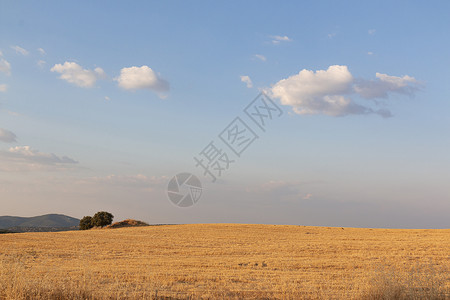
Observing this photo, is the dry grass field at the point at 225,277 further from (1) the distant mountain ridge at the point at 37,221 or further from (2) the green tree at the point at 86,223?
(1) the distant mountain ridge at the point at 37,221

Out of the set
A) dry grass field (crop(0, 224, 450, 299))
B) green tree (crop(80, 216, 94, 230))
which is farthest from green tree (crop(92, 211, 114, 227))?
dry grass field (crop(0, 224, 450, 299))

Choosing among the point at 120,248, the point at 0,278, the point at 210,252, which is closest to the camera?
the point at 0,278

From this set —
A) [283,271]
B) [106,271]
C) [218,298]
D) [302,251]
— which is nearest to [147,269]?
[106,271]

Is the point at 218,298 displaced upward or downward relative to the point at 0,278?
downward

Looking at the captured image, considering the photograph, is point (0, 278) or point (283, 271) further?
point (283, 271)

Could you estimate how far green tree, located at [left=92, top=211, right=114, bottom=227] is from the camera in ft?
236

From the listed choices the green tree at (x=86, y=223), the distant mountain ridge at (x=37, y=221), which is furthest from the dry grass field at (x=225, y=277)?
the distant mountain ridge at (x=37, y=221)

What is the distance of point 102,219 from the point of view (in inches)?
2847

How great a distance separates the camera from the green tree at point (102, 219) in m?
72.0

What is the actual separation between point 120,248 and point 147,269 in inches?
513

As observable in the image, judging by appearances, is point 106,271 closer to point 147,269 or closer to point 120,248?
point 147,269

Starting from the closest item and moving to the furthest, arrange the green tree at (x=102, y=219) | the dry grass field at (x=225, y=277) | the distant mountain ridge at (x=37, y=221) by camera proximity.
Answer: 1. the dry grass field at (x=225, y=277)
2. the green tree at (x=102, y=219)
3. the distant mountain ridge at (x=37, y=221)

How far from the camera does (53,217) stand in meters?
198

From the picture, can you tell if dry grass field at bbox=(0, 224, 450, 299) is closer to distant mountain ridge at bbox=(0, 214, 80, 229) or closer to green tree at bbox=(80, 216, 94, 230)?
green tree at bbox=(80, 216, 94, 230)
